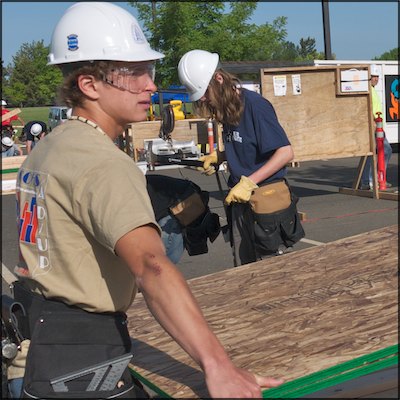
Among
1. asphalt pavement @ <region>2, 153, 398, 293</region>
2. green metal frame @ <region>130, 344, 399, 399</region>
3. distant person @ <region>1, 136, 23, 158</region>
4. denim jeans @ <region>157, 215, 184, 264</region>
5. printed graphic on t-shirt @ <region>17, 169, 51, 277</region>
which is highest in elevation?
printed graphic on t-shirt @ <region>17, 169, 51, 277</region>

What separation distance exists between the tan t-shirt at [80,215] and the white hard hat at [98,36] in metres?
0.22

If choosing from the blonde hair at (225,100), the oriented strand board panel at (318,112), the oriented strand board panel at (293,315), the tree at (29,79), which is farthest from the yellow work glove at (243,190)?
the tree at (29,79)

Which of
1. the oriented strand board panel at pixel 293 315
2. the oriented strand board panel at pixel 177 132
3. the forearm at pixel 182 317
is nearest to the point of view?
the forearm at pixel 182 317

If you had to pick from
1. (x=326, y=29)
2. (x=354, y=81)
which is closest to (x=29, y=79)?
(x=326, y=29)

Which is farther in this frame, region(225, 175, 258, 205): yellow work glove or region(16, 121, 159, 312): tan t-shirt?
region(225, 175, 258, 205): yellow work glove

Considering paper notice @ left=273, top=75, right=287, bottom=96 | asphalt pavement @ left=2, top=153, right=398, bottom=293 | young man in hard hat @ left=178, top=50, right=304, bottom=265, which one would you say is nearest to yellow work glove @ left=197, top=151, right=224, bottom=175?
asphalt pavement @ left=2, top=153, right=398, bottom=293

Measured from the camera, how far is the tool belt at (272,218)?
4.19m

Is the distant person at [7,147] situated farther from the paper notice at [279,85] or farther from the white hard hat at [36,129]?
the paper notice at [279,85]

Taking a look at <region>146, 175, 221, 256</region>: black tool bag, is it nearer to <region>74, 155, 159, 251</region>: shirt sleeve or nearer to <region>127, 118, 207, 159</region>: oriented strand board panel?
<region>74, 155, 159, 251</region>: shirt sleeve

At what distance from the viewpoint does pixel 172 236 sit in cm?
378

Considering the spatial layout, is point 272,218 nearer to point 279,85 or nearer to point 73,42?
point 73,42

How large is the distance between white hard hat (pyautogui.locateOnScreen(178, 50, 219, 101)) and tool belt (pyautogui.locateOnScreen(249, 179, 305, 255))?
704 millimetres

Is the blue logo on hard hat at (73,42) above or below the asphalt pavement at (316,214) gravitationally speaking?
above

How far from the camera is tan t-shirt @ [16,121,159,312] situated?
5.71 feet
